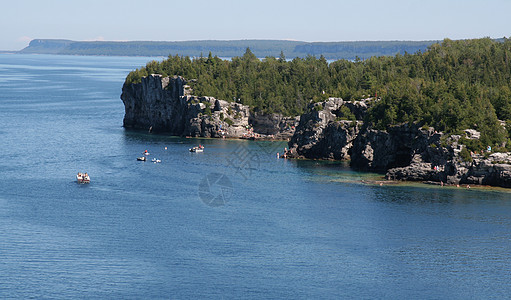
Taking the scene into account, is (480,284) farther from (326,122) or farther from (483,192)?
(326,122)

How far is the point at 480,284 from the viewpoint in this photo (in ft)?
261

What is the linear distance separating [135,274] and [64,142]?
105 m

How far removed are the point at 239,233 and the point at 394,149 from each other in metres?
57.7

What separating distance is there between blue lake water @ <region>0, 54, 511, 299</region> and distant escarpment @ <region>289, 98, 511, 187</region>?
15.3ft

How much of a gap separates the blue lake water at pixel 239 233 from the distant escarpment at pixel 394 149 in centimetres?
467

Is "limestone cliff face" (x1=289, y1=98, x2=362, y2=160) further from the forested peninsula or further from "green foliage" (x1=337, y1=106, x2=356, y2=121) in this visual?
"green foliage" (x1=337, y1=106, x2=356, y2=121)

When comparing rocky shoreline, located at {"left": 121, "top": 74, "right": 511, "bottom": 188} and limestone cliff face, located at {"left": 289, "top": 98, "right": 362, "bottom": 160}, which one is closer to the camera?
rocky shoreline, located at {"left": 121, "top": 74, "right": 511, "bottom": 188}

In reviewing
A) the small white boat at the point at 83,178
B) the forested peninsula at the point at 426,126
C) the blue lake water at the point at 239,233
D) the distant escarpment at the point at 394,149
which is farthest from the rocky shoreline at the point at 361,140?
the small white boat at the point at 83,178

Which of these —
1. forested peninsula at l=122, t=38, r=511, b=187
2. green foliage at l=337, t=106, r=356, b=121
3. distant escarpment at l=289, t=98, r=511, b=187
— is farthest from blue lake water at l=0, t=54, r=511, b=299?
green foliage at l=337, t=106, r=356, b=121

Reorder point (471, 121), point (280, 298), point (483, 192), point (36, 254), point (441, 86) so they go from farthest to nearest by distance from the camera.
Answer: point (441, 86) < point (471, 121) < point (483, 192) < point (36, 254) < point (280, 298)

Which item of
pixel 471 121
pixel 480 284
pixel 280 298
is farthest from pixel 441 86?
pixel 280 298

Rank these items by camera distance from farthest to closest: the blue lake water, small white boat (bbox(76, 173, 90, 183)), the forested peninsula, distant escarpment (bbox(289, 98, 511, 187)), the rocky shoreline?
small white boat (bbox(76, 173, 90, 183)) → the forested peninsula → the rocky shoreline → distant escarpment (bbox(289, 98, 511, 187)) → the blue lake water

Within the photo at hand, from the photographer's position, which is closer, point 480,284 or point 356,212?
point 480,284

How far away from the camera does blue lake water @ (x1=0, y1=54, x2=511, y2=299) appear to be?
78.3 m
